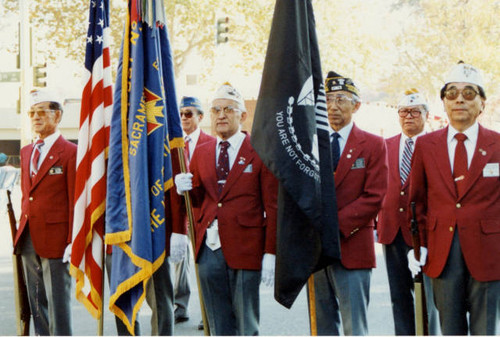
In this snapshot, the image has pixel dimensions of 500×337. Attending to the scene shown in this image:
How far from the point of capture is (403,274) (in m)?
5.29

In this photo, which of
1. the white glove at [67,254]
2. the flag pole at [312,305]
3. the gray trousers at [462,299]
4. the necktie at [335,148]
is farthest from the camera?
the white glove at [67,254]

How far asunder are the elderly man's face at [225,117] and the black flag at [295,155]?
653 millimetres

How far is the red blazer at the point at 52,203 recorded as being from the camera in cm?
484

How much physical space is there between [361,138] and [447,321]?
1.32 m

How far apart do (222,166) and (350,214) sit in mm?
955

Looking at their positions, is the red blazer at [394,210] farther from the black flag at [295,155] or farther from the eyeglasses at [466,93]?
the black flag at [295,155]

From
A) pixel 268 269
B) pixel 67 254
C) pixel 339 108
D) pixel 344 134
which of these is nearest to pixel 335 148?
pixel 344 134

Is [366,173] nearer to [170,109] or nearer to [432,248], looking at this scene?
[432,248]

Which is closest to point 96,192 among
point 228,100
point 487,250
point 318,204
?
point 228,100

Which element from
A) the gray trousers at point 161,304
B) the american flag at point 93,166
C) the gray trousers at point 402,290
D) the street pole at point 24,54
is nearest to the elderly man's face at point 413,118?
the gray trousers at point 402,290

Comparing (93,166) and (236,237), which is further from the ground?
(93,166)

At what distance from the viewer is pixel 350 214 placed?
411cm

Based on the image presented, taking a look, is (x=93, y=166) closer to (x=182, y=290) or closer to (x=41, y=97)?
(x=41, y=97)

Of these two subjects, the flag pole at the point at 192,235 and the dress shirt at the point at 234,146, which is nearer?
the flag pole at the point at 192,235
